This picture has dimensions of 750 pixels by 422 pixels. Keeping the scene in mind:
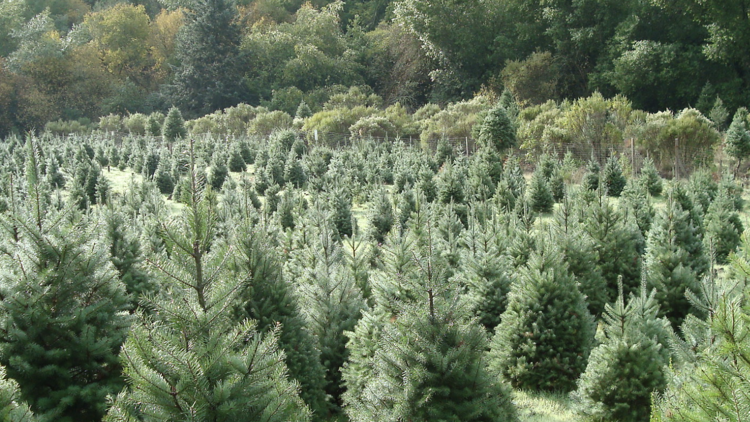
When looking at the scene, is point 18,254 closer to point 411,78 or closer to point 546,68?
point 546,68

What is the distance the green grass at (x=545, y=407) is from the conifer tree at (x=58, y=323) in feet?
14.2

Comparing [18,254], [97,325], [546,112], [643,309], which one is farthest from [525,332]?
[546,112]

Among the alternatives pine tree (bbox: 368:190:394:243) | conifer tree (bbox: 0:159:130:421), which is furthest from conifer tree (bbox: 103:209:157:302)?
pine tree (bbox: 368:190:394:243)

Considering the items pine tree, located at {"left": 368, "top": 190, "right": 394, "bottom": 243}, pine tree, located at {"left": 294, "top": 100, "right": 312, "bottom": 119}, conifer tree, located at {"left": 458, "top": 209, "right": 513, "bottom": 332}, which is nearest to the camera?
conifer tree, located at {"left": 458, "top": 209, "right": 513, "bottom": 332}

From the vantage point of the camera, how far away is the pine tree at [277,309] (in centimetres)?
615

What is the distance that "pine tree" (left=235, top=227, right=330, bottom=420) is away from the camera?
6152 mm

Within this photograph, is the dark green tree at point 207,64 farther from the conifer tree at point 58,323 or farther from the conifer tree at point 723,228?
the conifer tree at point 58,323

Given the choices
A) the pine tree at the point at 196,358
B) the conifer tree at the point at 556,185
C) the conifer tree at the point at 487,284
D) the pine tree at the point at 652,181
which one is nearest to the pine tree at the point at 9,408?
the pine tree at the point at 196,358

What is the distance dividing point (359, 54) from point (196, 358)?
48.8 metres

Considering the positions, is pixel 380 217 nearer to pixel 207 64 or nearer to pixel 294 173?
pixel 294 173

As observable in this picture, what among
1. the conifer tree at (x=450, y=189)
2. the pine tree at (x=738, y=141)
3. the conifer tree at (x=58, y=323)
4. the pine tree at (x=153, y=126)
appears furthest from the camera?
the pine tree at (x=153, y=126)

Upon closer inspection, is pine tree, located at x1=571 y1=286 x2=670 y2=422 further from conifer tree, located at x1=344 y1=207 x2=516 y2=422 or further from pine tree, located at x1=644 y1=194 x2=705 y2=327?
pine tree, located at x1=644 y1=194 x2=705 y2=327

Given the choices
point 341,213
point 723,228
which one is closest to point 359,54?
point 341,213

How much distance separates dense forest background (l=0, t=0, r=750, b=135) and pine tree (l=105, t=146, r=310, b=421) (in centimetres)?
3292
